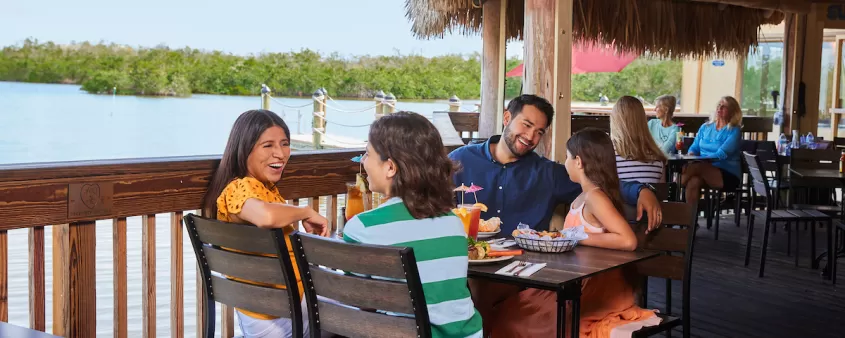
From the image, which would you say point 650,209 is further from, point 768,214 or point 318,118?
point 318,118

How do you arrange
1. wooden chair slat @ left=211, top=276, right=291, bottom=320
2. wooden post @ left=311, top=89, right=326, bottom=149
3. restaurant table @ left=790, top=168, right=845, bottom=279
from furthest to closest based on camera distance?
1. wooden post @ left=311, top=89, right=326, bottom=149
2. restaurant table @ left=790, top=168, right=845, bottom=279
3. wooden chair slat @ left=211, top=276, right=291, bottom=320

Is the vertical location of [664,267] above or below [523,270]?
below

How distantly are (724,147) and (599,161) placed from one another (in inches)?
202

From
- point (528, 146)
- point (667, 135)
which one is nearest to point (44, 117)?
point (667, 135)

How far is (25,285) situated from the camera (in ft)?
18.2

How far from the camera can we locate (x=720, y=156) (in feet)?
25.8

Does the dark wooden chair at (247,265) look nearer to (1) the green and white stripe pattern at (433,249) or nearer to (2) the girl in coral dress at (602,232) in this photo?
(1) the green and white stripe pattern at (433,249)

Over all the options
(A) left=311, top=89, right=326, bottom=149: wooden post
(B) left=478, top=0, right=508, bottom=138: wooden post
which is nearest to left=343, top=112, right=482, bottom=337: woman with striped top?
(B) left=478, top=0, right=508, bottom=138: wooden post

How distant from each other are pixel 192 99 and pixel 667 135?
73.9ft

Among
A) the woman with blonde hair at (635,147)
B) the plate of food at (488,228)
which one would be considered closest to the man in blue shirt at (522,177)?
the plate of food at (488,228)

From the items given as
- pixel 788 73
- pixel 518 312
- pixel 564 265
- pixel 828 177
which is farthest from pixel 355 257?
pixel 788 73

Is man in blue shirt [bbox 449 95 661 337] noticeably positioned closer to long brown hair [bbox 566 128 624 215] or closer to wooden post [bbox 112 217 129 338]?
long brown hair [bbox 566 128 624 215]

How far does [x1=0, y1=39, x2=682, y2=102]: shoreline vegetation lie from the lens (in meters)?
26.2

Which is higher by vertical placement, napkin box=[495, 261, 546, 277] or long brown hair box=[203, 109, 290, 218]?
long brown hair box=[203, 109, 290, 218]
